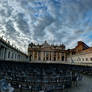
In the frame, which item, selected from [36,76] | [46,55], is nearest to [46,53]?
[46,55]

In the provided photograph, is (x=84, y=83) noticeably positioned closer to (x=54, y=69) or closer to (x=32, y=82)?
(x=54, y=69)

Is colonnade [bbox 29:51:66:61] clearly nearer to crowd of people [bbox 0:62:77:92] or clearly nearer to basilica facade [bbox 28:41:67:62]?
basilica facade [bbox 28:41:67:62]

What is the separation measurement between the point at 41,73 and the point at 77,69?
4814 mm

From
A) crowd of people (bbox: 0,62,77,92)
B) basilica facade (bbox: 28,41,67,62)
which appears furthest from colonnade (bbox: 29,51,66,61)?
crowd of people (bbox: 0,62,77,92)

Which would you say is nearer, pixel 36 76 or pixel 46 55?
pixel 36 76

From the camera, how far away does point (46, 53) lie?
51156mm

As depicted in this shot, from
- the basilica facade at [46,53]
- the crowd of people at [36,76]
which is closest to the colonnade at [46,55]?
the basilica facade at [46,53]

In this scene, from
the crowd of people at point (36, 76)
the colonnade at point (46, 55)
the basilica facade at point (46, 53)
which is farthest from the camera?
the basilica facade at point (46, 53)

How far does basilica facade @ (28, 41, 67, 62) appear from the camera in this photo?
166 feet

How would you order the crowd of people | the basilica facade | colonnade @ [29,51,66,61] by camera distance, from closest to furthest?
the crowd of people → colonnade @ [29,51,66,61] → the basilica facade

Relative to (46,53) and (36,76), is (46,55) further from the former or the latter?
(36,76)

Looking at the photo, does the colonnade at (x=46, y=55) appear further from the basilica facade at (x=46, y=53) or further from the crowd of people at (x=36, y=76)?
the crowd of people at (x=36, y=76)

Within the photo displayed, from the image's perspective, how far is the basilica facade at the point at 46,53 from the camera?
166 ft

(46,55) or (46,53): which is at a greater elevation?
(46,53)
